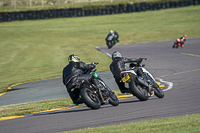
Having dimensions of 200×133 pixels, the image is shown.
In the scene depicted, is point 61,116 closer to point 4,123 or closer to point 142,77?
point 4,123

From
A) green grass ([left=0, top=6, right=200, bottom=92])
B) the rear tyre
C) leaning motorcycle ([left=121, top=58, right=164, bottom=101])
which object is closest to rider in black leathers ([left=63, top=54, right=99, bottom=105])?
leaning motorcycle ([left=121, top=58, right=164, bottom=101])

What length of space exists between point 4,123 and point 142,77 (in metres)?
3.68

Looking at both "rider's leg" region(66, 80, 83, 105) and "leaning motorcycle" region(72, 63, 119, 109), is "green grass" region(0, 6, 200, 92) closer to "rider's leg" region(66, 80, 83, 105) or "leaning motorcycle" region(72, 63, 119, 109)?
"rider's leg" region(66, 80, 83, 105)

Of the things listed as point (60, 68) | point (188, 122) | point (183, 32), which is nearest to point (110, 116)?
point (188, 122)

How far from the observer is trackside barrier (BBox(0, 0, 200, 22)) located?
165 ft

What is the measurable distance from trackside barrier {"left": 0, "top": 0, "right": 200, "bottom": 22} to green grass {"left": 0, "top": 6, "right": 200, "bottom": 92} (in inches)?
39.5

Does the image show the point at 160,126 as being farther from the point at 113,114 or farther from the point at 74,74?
the point at 74,74

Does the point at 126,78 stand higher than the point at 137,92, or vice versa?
the point at 126,78

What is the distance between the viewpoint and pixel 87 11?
169 ft

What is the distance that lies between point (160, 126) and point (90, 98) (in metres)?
2.67

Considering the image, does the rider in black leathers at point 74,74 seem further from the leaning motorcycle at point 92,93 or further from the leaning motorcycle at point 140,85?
the leaning motorcycle at point 140,85

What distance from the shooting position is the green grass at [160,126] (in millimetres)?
5833

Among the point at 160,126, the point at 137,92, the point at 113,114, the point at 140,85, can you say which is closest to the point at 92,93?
the point at 113,114

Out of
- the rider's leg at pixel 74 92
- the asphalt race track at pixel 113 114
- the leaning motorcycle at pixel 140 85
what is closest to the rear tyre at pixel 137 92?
the leaning motorcycle at pixel 140 85
